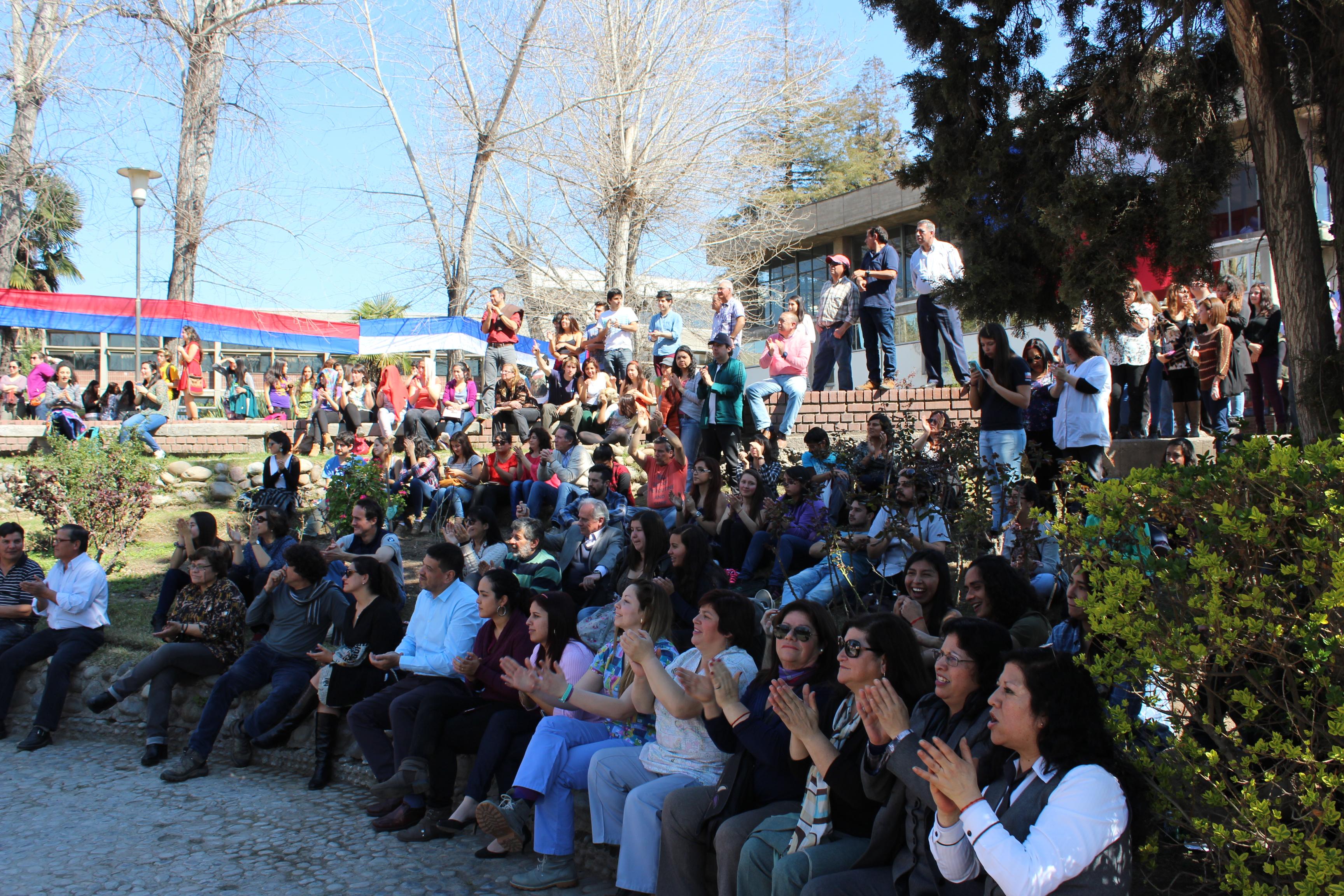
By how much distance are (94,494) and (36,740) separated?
12.3ft

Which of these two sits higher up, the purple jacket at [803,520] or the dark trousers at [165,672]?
the purple jacket at [803,520]

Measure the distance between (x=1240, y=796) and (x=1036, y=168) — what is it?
150 inches

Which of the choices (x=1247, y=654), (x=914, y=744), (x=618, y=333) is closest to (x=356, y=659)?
(x=914, y=744)

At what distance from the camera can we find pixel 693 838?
13.5ft

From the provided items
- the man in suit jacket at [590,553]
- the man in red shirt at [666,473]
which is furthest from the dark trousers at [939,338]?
the man in suit jacket at [590,553]

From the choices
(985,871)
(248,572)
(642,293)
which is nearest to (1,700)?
(248,572)

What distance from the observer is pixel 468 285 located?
63.8 ft

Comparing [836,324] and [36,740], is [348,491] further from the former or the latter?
[836,324]

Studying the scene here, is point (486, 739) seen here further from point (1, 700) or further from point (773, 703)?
point (1, 700)

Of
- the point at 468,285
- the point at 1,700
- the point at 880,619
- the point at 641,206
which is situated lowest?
the point at 1,700

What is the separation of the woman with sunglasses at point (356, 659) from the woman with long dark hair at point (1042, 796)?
4147 mm

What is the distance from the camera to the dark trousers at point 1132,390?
10.5 metres

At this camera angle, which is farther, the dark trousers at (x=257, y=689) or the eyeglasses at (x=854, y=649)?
the dark trousers at (x=257, y=689)

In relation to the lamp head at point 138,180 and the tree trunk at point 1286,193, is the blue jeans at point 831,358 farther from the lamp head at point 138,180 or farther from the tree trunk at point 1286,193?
the lamp head at point 138,180
